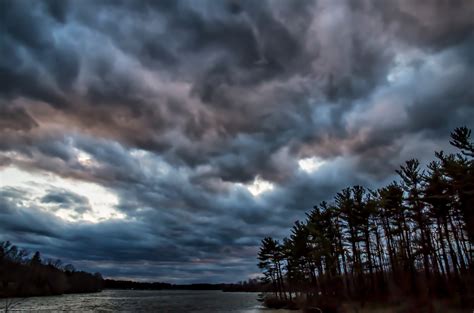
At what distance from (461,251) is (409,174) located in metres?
12.0

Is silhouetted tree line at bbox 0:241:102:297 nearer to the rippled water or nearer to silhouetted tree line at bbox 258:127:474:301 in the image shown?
the rippled water

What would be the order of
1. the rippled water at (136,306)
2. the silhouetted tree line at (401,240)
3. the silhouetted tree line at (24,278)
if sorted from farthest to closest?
the silhouetted tree line at (24,278) < the rippled water at (136,306) < the silhouetted tree line at (401,240)

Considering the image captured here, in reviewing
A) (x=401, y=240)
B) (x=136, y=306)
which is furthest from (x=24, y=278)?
(x=401, y=240)

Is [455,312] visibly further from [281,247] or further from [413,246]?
[281,247]

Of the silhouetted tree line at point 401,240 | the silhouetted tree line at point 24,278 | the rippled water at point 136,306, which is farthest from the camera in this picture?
the silhouetted tree line at point 24,278

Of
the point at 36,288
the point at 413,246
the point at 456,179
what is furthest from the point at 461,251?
the point at 36,288

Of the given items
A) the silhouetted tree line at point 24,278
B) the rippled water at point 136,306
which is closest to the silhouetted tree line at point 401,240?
the rippled water at point 136,306

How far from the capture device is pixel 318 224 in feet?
169

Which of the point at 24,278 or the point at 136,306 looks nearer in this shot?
the point at 136,306

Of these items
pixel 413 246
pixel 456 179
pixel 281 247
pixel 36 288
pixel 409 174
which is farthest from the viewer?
pixel 36 288

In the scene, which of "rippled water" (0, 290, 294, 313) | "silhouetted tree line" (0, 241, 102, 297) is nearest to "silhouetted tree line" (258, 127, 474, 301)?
"rippled water" (0, 290, 294, 313)

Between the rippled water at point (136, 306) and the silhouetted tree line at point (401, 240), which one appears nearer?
the silhouetted tree line at point (401, 240)

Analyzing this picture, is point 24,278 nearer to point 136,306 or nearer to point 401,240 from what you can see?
point 136,306

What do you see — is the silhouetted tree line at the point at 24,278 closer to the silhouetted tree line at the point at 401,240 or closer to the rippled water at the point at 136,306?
the rippled water at the point at 136,306
